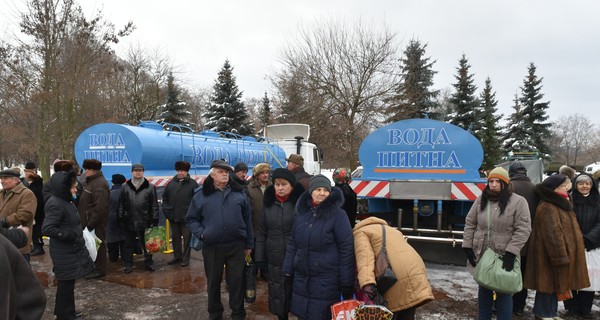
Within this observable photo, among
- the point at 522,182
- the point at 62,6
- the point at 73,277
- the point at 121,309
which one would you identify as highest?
the point at 62,6

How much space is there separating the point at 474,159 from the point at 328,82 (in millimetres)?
15334

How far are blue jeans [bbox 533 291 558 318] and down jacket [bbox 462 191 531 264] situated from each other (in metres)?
0.98

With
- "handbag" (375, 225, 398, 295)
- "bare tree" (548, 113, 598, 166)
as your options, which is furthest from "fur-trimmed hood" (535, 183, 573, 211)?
"bare tree" (548, 113, 598, 166)

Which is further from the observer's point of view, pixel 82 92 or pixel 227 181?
pixel 82 92

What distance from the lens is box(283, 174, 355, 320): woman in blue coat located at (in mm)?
2918

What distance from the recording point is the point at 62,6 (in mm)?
14328

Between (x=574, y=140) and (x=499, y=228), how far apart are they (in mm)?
73967

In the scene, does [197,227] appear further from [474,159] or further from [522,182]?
[474,159]

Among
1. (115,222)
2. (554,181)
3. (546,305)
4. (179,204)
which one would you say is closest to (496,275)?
(546,305)

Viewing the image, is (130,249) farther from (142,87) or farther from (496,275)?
(142,87)

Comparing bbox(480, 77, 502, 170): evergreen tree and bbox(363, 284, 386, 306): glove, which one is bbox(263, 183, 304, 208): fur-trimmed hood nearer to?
bbox(363, 284, 386, 306): glove

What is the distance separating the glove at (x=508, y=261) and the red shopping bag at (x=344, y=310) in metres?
1.73

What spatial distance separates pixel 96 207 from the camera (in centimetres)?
587

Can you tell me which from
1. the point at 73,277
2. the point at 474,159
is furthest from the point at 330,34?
the point at 73,277
